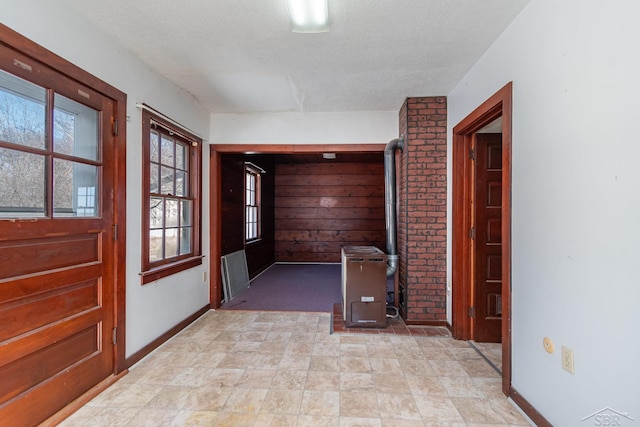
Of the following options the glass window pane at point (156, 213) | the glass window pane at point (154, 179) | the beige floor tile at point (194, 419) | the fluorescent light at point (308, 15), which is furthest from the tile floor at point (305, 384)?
the fluorescent light at point (308, 15)

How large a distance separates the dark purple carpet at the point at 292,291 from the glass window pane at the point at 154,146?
2.14m

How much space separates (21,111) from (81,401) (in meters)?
1.83

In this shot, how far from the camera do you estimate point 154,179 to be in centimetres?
287

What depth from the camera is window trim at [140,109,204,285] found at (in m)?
2.61

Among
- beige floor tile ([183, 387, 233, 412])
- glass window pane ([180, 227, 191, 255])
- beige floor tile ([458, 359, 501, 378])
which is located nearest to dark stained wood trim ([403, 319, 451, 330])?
beige floor tile ([458, 359, 501, 378])

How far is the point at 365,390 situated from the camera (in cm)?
212

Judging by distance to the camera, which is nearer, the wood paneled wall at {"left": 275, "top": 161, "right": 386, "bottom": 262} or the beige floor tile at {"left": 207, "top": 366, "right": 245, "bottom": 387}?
the beige floor tile at {"left": 207, "top": 366, "right": 245, "bottom": 387}

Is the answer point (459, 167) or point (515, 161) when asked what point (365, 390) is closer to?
point (515, 161)

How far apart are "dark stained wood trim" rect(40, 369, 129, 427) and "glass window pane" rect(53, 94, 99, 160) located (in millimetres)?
1619

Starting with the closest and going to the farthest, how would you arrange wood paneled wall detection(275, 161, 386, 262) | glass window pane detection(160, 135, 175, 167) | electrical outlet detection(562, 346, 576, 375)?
electrical outlet detection(562, 346, 576, 375), glass window pane detection(160, 135, 175, 167), wood paneled wall detection(275, 161, 386, 262)

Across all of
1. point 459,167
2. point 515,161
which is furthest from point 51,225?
point 459,167

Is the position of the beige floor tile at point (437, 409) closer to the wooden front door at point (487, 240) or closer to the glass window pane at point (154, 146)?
the wooden front door at point (487, 240)

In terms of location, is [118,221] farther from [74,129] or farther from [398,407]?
[398,407]

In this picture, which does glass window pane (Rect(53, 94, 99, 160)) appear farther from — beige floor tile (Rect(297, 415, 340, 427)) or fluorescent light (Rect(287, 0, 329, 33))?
beige floor tile (Rect(297, 415, 340, 427))
